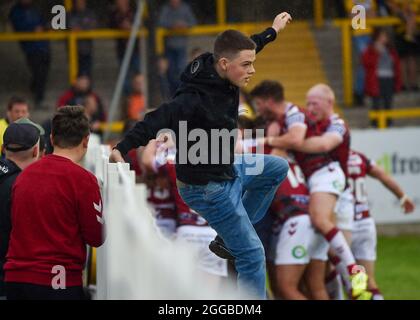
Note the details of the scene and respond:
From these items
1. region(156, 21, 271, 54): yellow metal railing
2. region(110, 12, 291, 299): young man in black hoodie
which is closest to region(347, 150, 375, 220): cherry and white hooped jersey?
region(110, 12, 291, 299): young man in black hoodie

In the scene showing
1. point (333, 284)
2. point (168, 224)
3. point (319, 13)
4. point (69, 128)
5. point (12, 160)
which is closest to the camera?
point (69, 128)

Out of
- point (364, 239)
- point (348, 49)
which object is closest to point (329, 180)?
point (364, 239)

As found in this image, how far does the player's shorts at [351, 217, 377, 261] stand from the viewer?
1202cm

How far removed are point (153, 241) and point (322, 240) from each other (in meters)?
6.00

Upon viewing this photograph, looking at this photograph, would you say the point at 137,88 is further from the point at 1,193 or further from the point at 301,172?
the point at 1,193

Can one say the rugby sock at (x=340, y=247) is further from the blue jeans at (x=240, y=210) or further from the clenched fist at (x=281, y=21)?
the clenched fist at (x=281, y=21)

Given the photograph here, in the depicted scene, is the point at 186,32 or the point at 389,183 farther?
the point at 186,32

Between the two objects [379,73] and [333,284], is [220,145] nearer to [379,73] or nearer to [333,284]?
[333,284]

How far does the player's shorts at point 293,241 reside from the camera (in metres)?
11.2

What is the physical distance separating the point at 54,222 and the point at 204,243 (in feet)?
12.5

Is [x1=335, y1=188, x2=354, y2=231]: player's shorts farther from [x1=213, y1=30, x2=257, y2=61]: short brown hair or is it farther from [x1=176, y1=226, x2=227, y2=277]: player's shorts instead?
[x1=213, y1=30, x2=257, y2=61]: short brown hair

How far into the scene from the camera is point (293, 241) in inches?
442

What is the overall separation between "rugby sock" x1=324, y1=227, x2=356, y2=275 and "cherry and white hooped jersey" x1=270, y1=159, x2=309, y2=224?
0.36 meters

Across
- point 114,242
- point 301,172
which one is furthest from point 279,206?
point 114,242
